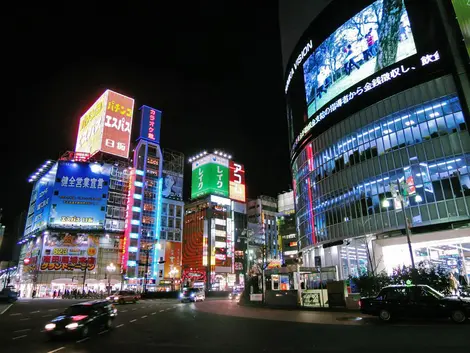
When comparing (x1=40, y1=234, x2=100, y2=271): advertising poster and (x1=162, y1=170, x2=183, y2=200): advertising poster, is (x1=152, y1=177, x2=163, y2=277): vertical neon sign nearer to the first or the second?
(x1=162, y1=170, x2=183, y2=200): advertising poster

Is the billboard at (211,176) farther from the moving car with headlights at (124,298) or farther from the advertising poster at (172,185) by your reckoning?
the moving car with headlights at (124,298)

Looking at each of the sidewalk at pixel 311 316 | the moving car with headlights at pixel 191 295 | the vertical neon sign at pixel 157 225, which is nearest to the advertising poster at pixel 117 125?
the vertical neon sign at pixel 157 225

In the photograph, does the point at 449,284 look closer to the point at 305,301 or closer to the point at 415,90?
the point at 305,301

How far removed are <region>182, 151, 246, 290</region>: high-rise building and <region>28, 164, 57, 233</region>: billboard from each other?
157 ft

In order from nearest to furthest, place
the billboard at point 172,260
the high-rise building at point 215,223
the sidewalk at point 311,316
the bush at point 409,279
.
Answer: the sidewalk at point 311,316, the bush at point 409,279, the billboard at point 172,260, the high-rise building at point 215,223

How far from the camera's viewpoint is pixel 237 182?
13000 centimetres

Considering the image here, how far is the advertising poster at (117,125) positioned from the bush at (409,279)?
76.8 m

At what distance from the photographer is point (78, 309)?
1468 centimetres

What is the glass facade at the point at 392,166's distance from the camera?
3269cm

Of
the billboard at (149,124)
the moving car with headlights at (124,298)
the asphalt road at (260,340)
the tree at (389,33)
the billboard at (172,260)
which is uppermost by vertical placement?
the billboard at (149,124)

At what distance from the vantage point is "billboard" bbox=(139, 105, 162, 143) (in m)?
101

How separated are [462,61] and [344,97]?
13.5m

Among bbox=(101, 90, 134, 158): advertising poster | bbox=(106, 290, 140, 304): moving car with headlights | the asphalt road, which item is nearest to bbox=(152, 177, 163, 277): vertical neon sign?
bbox=(101, 90, 134, 158): advertising poster

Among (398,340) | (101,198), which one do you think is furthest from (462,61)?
(101,198)
